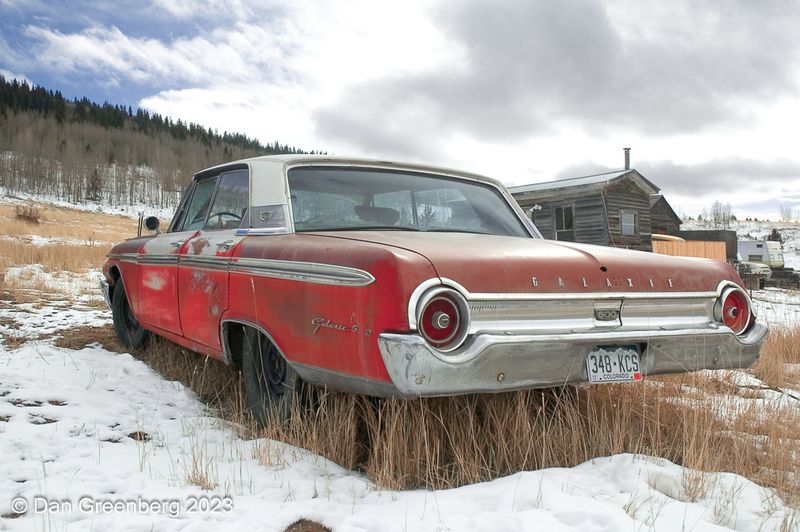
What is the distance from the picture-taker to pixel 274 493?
2.38 metres

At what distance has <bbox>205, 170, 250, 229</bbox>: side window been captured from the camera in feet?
11.8

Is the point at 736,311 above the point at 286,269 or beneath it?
beneath

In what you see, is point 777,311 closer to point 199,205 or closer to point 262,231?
point 199,205

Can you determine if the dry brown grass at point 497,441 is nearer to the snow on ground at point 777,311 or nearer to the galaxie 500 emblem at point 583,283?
the galaxie 500 emblem at point 583,283

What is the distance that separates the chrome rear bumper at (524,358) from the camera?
218 centimetres

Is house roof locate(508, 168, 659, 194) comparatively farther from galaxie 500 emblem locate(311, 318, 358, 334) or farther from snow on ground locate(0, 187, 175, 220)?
snow on ground locate(0, 187, 175, 220)

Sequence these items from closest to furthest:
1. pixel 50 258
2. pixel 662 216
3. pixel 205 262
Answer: pixel 205 262, pixel 50 258, pixel 662 216

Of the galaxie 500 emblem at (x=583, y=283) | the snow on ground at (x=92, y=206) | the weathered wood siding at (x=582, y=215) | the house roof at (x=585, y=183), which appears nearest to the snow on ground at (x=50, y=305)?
the galaxie 500 emblem at (x=583, y=283)

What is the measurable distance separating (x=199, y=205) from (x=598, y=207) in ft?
71.1

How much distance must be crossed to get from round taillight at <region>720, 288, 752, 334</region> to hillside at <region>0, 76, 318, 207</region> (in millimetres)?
75058

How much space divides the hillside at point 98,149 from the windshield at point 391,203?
242 feet

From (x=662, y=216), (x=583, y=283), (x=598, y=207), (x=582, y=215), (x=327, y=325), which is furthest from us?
(x=662, y=216)

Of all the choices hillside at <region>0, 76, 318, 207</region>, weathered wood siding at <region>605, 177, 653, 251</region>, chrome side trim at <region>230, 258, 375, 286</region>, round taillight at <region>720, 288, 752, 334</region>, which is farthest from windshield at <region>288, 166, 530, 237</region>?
hillside at <region>0, 76, 318, 207</region>

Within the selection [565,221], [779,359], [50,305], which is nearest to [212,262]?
[779,359]
